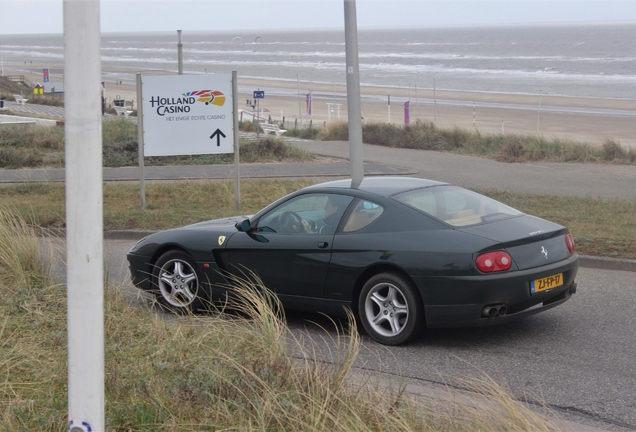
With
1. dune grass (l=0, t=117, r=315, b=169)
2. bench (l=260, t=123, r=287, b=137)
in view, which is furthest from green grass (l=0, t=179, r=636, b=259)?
bench (l=260, t=123, r=287, b=137)

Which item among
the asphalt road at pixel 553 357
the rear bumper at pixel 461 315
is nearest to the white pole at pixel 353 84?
the asphalt road at pixel 553 357

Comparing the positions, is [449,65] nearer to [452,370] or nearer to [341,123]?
[341,123]

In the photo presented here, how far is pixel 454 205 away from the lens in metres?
7.16

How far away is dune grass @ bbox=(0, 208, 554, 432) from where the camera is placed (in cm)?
409

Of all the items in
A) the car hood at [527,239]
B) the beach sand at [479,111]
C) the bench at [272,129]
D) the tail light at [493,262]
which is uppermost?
the beach sand at [479,111]

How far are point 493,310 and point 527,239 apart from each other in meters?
0.69

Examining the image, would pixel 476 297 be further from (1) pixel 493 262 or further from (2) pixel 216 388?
(2) pixel 216 388

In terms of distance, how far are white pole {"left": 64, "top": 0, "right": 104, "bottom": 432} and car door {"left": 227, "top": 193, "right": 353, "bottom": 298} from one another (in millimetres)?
3961

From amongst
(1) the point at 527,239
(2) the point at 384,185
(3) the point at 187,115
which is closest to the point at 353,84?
(3) the point at 187,115

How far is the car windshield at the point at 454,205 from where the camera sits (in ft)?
22.7

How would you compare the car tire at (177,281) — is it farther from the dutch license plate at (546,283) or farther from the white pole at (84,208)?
the white pole at (84,208)

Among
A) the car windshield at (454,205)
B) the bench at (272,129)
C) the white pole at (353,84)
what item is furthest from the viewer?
the bench at (272,129)

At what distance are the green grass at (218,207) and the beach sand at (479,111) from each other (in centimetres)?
1492

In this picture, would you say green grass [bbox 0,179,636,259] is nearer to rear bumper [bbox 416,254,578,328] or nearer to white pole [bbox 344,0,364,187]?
white pole [bbox 344,0,364,187]
